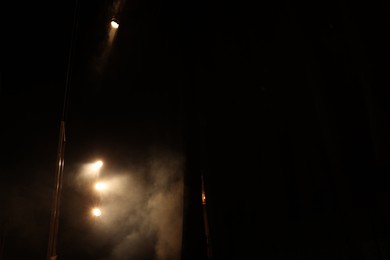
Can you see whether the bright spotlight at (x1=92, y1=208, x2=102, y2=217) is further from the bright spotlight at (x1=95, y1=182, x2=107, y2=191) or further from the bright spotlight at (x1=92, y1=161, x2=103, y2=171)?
the bright spotlight at (x1=92, y1=161, x2=103, y2=171)

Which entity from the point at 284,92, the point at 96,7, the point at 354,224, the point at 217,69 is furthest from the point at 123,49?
the point at 354,224

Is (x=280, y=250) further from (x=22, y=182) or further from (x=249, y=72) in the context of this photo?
(x=22, y=182)

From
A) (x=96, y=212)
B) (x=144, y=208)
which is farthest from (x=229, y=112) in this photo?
(x=96, y=212)

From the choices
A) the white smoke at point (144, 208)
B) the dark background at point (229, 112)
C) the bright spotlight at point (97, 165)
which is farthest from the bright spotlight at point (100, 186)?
the dark background at point (229, 112)

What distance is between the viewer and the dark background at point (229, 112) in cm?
175

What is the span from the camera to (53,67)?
3.85 metres

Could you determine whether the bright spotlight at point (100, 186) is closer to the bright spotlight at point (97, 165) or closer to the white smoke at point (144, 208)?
the white smoke at point (144, 208)

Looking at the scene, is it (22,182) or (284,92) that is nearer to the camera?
(284,92)

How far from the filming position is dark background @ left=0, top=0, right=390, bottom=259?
1.75 metres

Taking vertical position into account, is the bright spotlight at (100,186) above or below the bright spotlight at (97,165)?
below

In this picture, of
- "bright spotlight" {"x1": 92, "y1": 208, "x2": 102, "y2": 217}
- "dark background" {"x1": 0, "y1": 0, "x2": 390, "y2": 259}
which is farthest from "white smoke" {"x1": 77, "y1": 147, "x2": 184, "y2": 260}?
"dark background" {"x1": 0, "y1": 0, "x2": 390, "y2": 259}

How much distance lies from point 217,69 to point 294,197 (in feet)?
4.49

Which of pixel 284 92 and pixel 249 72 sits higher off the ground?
pixel 249 72

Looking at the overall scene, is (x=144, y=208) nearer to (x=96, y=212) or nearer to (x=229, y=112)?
(x=96, y=212)
